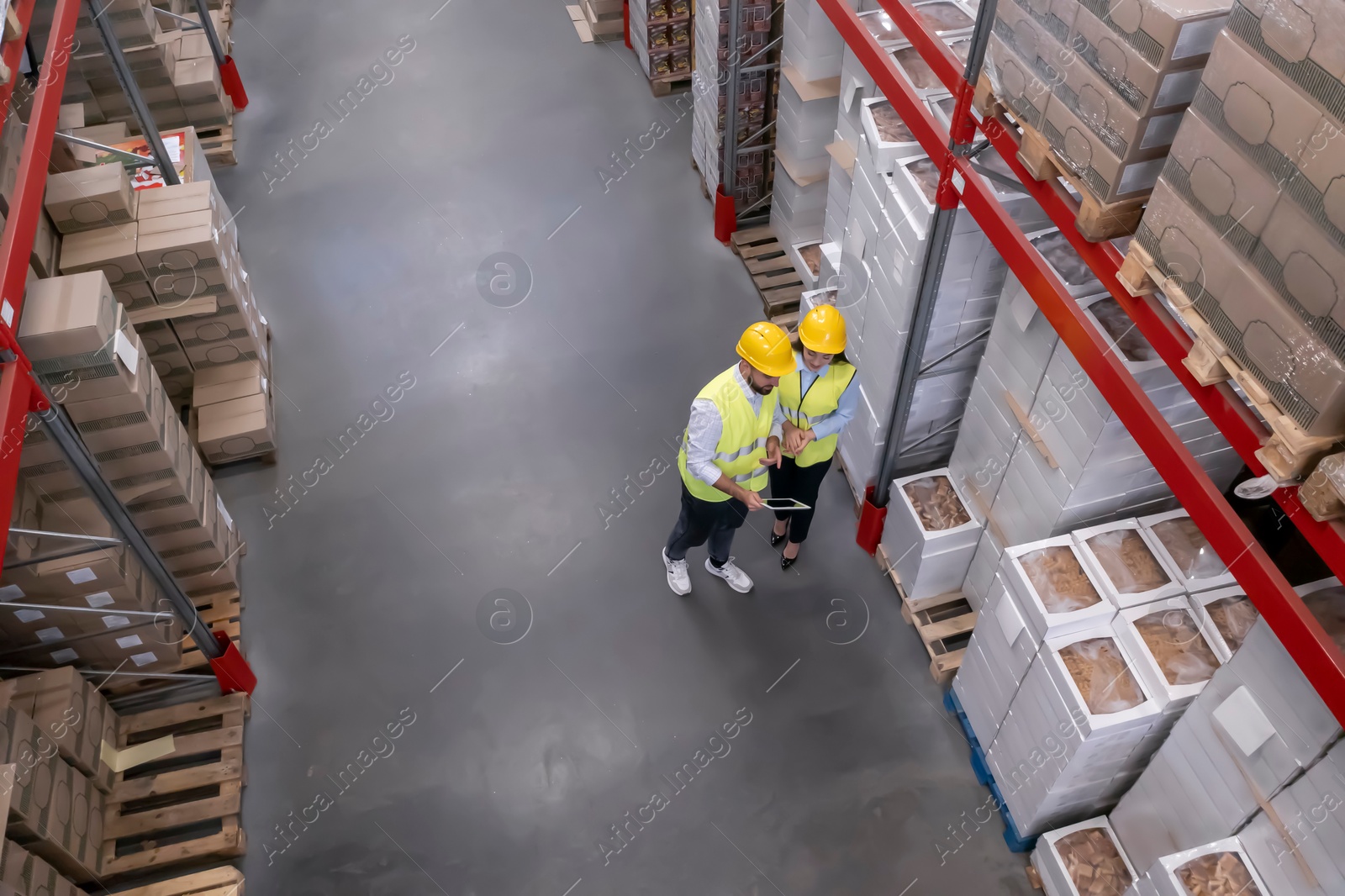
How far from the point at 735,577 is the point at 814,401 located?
146cm

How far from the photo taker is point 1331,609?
3.42 m

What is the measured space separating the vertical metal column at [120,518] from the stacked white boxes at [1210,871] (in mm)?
4841

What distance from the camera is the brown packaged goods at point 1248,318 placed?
2.77m

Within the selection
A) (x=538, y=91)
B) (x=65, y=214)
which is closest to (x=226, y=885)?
(x=65, y=214)

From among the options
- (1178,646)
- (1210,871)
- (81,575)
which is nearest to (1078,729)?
(1178,646)

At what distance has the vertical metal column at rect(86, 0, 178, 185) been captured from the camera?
6.82 m

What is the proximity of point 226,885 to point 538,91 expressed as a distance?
7.75 m

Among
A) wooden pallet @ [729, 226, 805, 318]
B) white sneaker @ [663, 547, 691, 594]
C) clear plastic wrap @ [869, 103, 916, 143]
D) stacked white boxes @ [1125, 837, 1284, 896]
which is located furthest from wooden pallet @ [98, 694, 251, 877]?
clear plastic wrap @ [869, 103, 916, 143]

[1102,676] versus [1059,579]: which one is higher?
[1059,579]

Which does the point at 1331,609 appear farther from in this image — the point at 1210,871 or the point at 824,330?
the point at 824,330

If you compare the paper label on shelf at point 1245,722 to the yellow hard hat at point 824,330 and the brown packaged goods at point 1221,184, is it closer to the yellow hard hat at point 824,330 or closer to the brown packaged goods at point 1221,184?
the brown packaged goods at point 1221,184

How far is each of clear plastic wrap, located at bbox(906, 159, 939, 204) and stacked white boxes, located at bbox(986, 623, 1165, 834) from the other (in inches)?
90.5

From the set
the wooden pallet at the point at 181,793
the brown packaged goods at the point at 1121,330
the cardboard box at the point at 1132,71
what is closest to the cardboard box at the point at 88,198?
the wooden pallet at the point at 181,793

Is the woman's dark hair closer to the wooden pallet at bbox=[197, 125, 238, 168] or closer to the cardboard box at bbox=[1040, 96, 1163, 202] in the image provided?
the cardboard box at bbox=[1040, 96, 1163, 202]
